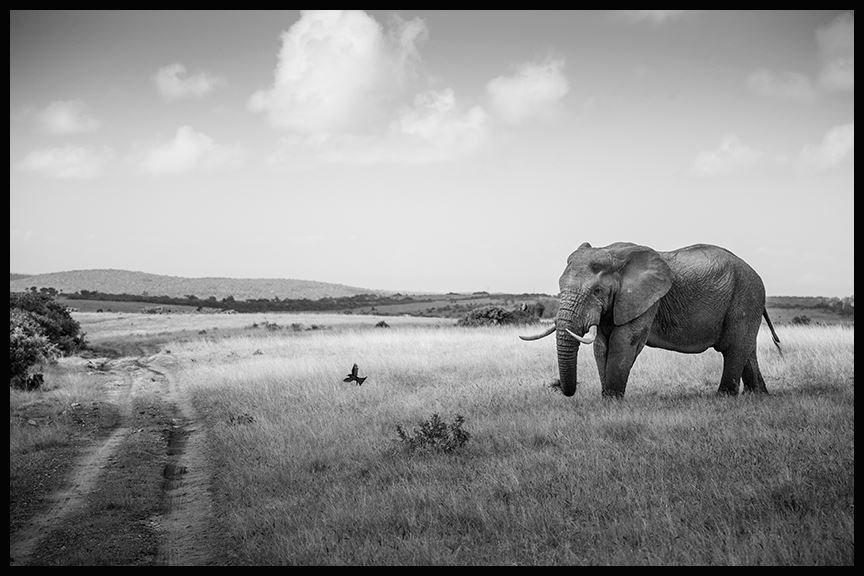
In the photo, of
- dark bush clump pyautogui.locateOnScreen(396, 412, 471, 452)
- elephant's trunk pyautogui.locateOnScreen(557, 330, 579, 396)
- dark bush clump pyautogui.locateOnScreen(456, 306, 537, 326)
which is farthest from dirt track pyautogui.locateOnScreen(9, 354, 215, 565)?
dark bush clump pyautogui.locateOnScreen(456, 306, 537, 326)

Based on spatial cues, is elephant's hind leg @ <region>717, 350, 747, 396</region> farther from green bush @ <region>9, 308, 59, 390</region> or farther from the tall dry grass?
green bush @ <region>9, 308, 59, 390</region>

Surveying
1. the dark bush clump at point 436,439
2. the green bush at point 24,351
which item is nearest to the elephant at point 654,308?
the dark bush clump at point 436,439

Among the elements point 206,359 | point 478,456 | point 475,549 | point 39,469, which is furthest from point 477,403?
point 206,359

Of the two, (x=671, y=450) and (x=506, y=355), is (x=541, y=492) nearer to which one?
(x=671, y=450)

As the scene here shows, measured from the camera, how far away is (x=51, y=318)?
26.2m

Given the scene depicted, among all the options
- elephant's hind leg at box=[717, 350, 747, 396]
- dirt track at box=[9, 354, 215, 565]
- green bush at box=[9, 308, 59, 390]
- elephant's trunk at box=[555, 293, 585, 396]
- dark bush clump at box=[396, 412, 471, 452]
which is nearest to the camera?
dirt track at box=[9, 354, 215, 565]

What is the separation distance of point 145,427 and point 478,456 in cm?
699

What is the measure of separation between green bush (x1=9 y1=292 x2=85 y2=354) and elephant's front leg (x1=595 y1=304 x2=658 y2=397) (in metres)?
21.4

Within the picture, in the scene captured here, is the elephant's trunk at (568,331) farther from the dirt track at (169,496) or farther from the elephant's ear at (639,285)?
the dirt track at (169,496)

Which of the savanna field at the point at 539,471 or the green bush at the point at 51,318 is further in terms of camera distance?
the green bush at the point at 51,318

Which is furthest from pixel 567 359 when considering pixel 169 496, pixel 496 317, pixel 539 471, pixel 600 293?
pixel 496 317

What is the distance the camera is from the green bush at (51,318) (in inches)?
935

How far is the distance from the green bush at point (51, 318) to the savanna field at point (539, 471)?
38.7ft

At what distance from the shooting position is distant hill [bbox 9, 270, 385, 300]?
130m
